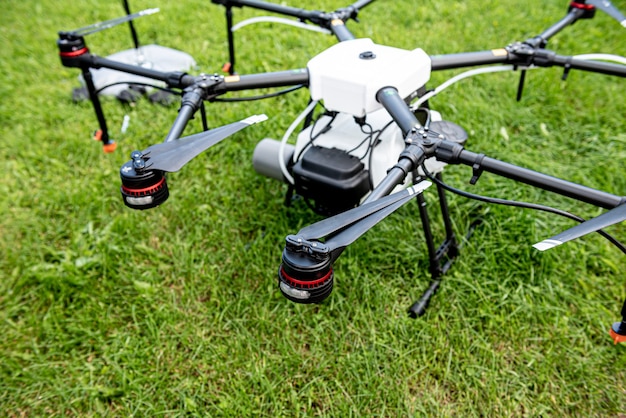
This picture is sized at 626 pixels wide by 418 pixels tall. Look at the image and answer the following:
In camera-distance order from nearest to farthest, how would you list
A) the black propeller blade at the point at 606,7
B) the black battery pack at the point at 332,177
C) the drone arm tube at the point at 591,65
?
the black battery pack at the point at 332,177, the drone arm tube at the point at 591,65, the black propeller blade at the point at 606,7

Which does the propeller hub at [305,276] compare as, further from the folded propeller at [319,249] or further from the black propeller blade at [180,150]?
the black propeller blade at [180,150]

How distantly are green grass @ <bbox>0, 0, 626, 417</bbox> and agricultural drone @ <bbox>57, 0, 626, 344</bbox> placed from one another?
1.09 feet

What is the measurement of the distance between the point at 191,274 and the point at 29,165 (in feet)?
6.56

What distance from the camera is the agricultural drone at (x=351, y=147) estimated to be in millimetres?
1955

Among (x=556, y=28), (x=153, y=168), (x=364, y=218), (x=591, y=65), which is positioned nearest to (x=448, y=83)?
(x=591, y=65)

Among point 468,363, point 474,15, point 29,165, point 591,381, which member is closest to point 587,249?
point 591,381

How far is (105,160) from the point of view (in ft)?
14.6

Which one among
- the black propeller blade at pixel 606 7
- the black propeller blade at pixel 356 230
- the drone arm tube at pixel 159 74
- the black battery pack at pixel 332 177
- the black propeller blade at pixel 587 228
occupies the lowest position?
the black battery pack at pixel 332 177

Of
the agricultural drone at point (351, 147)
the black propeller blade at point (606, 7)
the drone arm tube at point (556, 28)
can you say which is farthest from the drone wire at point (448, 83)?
the black propeller blade at point (606, 7)

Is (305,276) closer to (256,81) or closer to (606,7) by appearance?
(256,81)

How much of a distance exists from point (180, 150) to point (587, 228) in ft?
5.37

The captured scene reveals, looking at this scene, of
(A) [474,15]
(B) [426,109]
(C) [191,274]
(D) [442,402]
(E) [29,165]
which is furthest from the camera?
(A) [474,15]

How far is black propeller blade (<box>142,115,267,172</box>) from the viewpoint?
2.22m

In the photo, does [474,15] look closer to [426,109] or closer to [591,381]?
[426,109]
